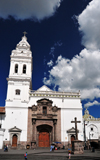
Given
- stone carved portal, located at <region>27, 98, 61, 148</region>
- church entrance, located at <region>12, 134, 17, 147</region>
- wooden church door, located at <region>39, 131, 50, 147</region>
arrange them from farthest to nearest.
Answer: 1. wooden church door, located at <region>39, 131, 50, 147</region>
2. stone carved portal, located at <region>27, 98, 61, 148</region>
3. church entrance, located at <region>12, 134, 17, 147</region>

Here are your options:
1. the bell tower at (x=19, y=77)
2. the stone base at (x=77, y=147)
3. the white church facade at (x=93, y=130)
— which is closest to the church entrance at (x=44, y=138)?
the bell tower at (x=19, y=77)

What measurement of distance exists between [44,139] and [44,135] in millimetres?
714

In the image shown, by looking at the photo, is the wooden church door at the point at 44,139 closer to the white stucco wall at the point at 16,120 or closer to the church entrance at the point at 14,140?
the white stucco wall at the point at 16,120

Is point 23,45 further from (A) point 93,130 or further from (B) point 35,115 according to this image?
(A) point 93,130

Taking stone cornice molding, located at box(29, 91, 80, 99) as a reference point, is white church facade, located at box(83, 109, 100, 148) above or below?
below

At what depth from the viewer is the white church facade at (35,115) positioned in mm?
27344

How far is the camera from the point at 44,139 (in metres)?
28.3

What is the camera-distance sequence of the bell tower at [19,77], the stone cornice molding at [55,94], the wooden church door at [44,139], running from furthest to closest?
1. the stone cornice molding at [55,94]
2. the bell tower at [19,77]
3. the wooden church door at [44,139]

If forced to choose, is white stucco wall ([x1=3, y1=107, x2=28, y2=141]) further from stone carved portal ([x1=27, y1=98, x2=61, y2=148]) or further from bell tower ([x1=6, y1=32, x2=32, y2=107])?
bell tower ([x1=6, y1=32, x2=32, y2=107])

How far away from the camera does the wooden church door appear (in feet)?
91.9

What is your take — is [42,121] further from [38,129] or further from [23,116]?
[23,116]

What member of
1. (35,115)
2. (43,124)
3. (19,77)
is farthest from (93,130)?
(19,77)

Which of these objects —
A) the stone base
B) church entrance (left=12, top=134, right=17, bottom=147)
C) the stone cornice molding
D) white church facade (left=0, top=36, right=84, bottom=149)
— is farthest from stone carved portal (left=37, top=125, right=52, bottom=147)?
the stone base

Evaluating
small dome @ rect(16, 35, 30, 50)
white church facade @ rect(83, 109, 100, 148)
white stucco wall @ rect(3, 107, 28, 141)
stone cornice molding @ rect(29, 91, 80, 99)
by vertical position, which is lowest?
white church facade @ rect(83, 109, 100, 148)
